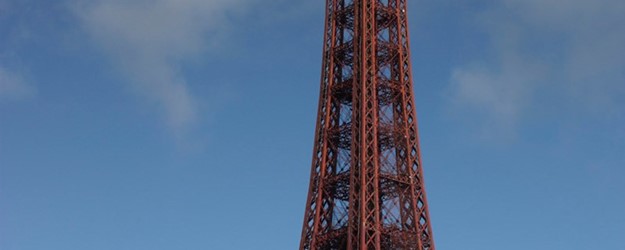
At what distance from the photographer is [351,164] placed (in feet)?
214

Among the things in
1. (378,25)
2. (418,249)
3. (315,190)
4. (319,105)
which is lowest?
(418,249)

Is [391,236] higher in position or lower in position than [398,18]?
lower

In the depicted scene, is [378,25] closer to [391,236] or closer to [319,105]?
[319,105]

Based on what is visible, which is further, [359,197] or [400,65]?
[400,65]

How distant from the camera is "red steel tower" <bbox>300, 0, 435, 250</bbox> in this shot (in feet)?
209

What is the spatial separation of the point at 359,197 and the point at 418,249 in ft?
14.1

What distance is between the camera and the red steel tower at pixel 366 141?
6381 centimetres

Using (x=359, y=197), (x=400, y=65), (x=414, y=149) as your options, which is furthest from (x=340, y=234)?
(x=400, y=65)

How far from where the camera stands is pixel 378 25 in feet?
233

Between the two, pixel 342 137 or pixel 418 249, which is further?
pixel 342 137

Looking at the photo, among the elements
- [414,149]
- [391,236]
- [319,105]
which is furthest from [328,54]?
[391,236]

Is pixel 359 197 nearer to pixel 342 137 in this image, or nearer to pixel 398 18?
pixel 342 137

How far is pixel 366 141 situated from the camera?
65500 mm

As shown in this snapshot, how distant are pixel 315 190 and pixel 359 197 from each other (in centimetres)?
423
